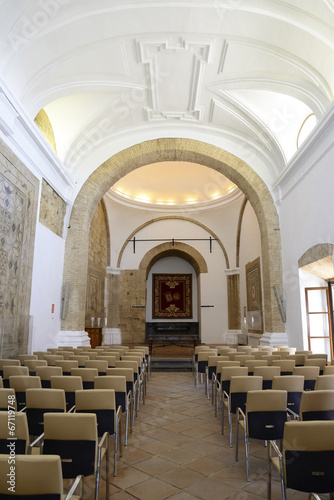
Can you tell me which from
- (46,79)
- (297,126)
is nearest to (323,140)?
(297,126)

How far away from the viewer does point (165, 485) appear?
297cm

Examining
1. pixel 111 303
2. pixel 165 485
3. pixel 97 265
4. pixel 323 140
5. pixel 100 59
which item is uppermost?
pixel 100 59

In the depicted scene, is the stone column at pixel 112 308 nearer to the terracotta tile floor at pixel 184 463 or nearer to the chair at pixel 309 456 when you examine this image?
the terracotta tile floor at pixel 184 463

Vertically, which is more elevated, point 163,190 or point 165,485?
point 163,190

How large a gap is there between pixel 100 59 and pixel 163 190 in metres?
10.0

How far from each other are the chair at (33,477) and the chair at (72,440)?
66cm

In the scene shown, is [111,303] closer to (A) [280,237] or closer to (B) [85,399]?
(A) [280,237]

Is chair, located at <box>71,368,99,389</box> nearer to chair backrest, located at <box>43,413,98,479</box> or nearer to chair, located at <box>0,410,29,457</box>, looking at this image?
chair backrest, located at <box>43,413,98,479</box>

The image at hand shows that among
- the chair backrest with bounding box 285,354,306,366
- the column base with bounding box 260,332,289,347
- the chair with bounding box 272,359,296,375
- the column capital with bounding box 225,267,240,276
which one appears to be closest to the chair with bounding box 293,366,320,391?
the chair with bounding box 272,359,296,375

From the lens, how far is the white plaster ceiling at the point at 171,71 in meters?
6.07

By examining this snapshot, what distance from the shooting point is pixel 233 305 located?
1609 cm

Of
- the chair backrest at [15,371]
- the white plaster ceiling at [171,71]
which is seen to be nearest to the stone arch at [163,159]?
the white plaster ceiling at [171,71]

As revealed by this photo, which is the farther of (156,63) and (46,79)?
(156,63)

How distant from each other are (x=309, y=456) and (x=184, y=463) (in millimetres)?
1650
